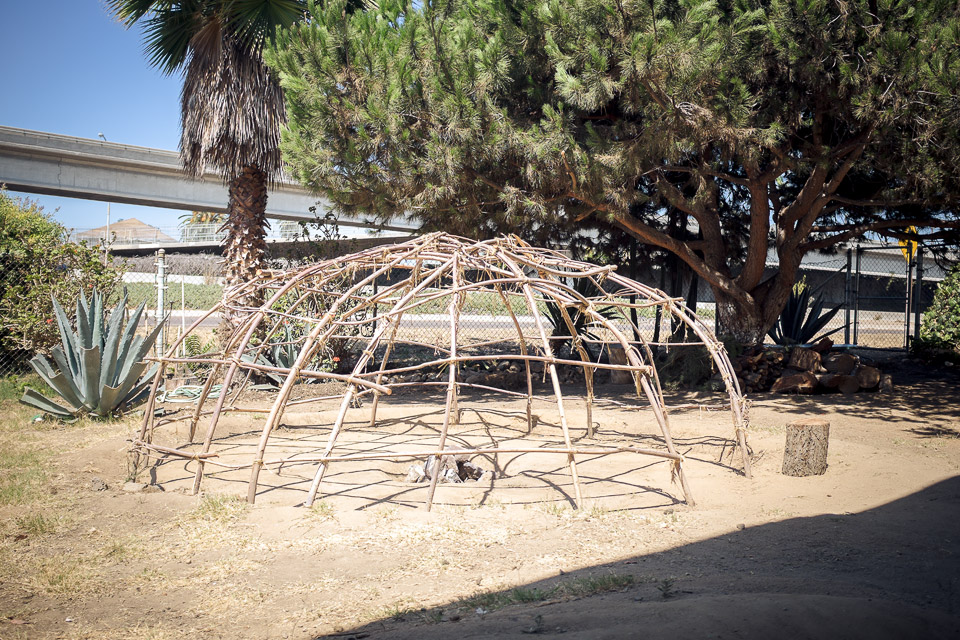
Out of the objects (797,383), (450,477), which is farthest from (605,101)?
(797,383)

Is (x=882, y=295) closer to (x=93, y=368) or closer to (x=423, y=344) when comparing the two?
(x=423, y=344)

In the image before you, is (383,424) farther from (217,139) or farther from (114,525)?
(217,139)

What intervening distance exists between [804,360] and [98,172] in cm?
1674

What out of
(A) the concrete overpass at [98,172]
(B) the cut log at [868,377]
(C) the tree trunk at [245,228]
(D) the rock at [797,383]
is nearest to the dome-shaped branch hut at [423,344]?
(C) the tree trunk at [245,228]

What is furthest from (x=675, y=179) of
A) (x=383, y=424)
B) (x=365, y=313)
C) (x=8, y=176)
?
(x=8, y=176)

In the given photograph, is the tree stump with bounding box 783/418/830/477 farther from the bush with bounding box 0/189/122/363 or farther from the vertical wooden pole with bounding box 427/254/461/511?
the bush with bounding box 0/189/122/363

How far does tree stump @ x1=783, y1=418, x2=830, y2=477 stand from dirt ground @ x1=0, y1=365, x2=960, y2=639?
0.14 metres

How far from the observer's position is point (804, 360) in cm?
930

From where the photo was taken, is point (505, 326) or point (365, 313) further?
point (505, 326)

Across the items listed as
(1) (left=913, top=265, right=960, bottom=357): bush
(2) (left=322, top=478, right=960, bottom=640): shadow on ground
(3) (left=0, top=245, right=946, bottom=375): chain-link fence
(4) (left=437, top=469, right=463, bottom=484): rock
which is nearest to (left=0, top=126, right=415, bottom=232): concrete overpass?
(3) (left=0, top=245, right=946, bottom=375): chain-link fence

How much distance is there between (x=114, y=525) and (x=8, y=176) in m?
14.9

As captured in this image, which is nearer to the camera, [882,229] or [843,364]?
[843,364]

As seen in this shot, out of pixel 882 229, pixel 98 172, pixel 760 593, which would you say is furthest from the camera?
pixel 98 172

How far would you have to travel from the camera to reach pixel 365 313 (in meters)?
10.8
